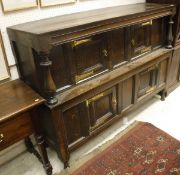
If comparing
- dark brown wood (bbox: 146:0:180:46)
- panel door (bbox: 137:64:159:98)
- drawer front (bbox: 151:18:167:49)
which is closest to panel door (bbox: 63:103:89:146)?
panel door (bbox: 137:64:159:98)

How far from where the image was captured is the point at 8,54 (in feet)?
5.04

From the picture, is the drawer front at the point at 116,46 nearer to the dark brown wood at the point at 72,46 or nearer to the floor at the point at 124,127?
the dark brown wood at the point at 72,46

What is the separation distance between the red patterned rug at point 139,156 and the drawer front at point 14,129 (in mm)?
595

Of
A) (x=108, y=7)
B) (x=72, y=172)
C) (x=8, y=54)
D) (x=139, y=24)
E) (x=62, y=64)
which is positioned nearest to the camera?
(x=62, y=64)

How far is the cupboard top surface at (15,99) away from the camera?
3.92 feet

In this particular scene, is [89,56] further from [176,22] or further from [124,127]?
[176,22]

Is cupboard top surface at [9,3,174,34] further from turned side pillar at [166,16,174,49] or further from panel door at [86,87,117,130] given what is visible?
panel door at [86,87,117,130]

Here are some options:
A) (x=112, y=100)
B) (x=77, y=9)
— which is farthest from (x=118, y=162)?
(x=77, y=9)

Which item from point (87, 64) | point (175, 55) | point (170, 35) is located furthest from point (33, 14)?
point (175, 55)

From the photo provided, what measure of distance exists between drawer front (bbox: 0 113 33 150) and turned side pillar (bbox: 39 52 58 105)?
6.7 inches

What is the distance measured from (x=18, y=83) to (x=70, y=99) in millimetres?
438

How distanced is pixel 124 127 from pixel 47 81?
1100 mm

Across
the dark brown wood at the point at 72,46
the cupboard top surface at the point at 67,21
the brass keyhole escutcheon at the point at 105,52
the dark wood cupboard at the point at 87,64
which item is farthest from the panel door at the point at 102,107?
the cupboard top surface at the point at 67,21

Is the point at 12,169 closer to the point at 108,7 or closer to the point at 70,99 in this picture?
the point at 70,99
